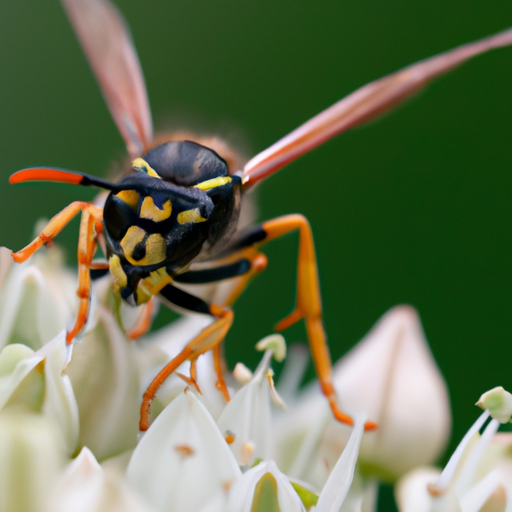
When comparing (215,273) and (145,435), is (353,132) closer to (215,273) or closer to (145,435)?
(215,273)

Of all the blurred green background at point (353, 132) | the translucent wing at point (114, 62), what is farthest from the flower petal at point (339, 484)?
the blurred green background at point (353, 132)

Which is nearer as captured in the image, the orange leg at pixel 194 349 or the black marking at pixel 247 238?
the orange leg at pixel 194 349

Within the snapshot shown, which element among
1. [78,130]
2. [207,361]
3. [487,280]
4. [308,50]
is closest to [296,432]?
[207,361]

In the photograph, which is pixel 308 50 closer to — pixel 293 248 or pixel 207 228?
pixel 293 248

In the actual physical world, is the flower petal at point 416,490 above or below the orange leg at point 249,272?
below

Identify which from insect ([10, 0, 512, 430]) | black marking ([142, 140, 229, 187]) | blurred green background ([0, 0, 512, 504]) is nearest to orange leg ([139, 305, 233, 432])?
insect ([10, 0, 512, 430])

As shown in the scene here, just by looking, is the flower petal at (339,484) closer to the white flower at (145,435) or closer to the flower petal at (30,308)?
the white flower at (145,435)
